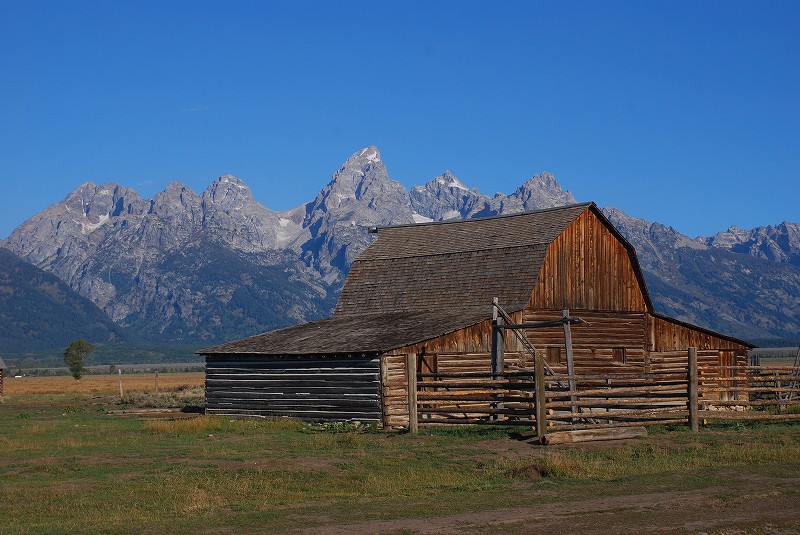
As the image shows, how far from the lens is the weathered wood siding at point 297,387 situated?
3538 cm

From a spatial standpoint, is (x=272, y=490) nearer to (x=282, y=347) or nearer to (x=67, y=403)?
(x=282, y=347)

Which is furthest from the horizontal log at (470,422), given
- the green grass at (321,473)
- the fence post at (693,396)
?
the fence post at (693,396)

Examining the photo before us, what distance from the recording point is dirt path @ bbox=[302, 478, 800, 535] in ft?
52.3

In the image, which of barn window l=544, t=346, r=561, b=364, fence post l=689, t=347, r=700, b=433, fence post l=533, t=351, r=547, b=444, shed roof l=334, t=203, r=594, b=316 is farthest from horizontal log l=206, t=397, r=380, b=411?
fence post l=689, t=347, r=700, b=433

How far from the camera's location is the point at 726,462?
22.9 m

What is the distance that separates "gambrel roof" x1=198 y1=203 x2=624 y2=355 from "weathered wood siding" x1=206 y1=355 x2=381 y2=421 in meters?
0.51

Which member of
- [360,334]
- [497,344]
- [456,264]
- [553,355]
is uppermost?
[456,264]

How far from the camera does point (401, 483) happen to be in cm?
2098

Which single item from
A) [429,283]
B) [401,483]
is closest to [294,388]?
[429,283]

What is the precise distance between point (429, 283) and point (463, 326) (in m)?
9.14

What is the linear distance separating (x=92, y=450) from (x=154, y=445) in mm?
1604

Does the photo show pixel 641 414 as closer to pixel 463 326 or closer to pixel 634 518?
pixel 463 326

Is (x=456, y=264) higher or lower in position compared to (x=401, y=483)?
higher

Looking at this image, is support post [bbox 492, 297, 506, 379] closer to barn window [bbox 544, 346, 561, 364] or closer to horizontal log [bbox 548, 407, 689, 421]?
horizontal log [bbox 548, 407, 689, 421]
